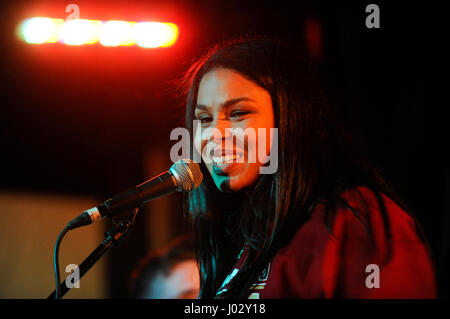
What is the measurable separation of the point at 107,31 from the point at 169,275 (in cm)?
123

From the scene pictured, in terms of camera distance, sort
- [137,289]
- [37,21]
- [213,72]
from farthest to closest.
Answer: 1. [137,289]
2. [37,21]
3. [213,72]

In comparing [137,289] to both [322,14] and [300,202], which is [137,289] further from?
[322,14]

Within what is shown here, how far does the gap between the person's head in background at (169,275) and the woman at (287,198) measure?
0.40m

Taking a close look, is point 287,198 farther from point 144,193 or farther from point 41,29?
point 41,29

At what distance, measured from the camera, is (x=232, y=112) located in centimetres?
137

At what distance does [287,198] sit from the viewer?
132 cm

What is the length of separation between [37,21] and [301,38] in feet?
4.38

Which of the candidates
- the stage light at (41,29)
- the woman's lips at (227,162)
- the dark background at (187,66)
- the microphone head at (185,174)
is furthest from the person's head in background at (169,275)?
the stage light at (41,29)

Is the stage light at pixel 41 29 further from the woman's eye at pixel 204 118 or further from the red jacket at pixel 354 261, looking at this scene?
the red jacket at pixel 354 261

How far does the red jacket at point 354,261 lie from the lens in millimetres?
1126

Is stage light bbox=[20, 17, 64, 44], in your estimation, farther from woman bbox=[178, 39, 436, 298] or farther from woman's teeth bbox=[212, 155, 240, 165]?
woman's teeth bbox=[212, 155, 240, 165]

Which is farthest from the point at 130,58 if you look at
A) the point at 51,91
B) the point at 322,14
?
the point at 322,14

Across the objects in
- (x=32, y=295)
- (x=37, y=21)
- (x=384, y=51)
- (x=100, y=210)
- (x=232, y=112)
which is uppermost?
(x=37, y=21)

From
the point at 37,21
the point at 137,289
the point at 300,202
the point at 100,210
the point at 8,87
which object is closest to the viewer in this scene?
the point at 100,210
